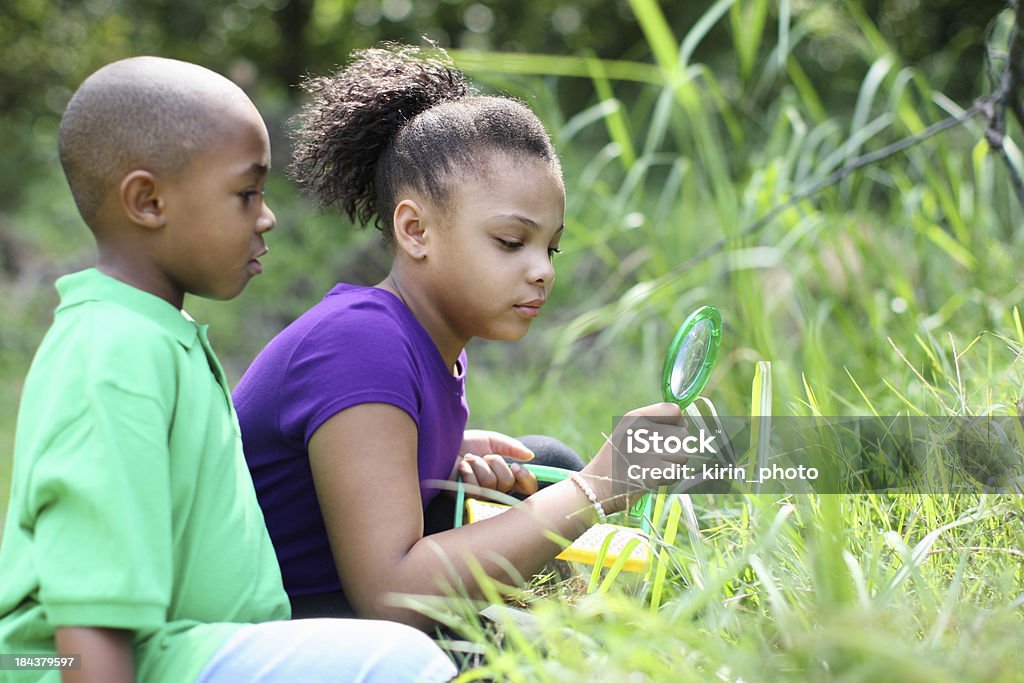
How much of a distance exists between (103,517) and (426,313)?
0.72m

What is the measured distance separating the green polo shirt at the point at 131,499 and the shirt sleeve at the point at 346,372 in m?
0.14

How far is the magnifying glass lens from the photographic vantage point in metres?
1.68

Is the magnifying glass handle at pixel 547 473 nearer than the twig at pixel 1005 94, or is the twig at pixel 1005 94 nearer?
the magnifying glass handle at pixel 547 473

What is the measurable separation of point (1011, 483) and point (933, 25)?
572 centimetres

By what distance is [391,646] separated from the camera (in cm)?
126

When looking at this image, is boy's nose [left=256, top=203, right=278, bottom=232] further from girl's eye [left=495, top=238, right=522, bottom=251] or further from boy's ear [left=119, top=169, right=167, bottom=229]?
girl's eye [left=495, top=238, right=522, bottom=251]

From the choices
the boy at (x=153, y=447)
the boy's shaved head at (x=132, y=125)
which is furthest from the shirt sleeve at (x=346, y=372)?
the boy's shaved head at (x=132, y=125)

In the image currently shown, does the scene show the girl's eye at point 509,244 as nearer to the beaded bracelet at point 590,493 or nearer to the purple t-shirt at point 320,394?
the purple t-shirt at point 320,394

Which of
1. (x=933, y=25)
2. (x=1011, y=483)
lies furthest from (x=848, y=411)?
(x=933, y=25)

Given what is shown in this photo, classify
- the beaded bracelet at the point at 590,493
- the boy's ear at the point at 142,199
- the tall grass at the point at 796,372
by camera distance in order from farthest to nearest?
1. the beaded bracelet at the point at 590,493
2. the boy's ear at the point at 142,199
3. the tall grass at the point at 796,372

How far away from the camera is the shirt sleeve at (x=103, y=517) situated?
1.13 metres

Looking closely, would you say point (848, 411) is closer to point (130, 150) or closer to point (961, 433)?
point (961, 433)

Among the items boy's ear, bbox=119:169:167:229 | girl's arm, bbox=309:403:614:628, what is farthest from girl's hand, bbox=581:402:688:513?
boy's ear, bbox=119:169:167:229
